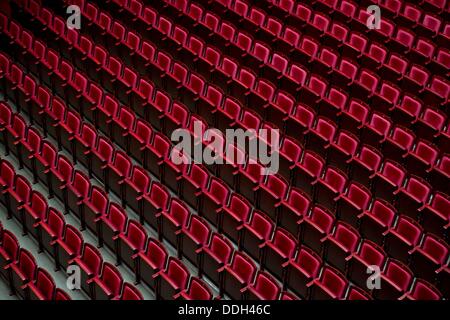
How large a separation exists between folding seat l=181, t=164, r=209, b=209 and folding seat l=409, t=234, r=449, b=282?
0.42 metres

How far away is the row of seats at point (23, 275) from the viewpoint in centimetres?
113

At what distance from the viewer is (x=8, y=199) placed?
4.40 feet

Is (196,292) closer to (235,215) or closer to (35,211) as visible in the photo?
(235,215)

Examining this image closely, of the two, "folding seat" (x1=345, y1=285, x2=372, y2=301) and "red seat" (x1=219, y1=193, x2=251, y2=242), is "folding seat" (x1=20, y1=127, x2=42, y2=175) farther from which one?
"folding seat" (x1=345, y1=285, x2=372, y2=301)

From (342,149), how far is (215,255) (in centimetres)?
39

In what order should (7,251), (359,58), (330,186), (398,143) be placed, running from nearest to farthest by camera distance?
→ (7,251) < (330,186) < (398,143) < (359,58)

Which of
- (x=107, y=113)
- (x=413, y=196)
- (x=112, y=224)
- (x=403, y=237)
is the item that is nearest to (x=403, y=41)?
(x=413, y=196)

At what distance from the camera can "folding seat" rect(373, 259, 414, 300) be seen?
1.14 metres

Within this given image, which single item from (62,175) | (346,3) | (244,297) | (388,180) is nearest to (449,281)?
(388,180)

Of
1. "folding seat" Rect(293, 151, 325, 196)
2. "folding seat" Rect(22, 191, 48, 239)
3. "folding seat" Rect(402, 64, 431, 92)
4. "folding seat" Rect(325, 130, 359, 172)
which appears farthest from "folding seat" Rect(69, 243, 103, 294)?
"folding seat" Rect(402, 64, 431, 92)

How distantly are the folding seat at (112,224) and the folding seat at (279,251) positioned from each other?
0.27 m

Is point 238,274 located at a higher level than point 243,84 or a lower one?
lower

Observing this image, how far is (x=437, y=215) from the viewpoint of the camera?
127 cm
